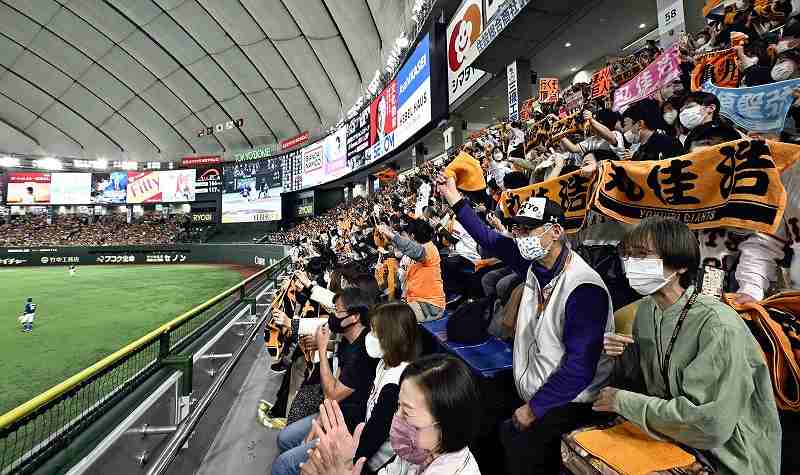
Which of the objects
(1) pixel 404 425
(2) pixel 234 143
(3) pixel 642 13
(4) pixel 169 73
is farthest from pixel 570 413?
(2) pixel 234 143

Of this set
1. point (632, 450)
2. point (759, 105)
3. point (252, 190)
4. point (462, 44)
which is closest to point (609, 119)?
point (759, 105)

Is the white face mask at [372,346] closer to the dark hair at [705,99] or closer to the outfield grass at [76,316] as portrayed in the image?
the dark hair at [705,99]

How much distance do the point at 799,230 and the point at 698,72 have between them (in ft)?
10.3

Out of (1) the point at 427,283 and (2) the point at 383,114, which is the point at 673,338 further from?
(2) the point at 383,114

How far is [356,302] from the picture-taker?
2.63 meters

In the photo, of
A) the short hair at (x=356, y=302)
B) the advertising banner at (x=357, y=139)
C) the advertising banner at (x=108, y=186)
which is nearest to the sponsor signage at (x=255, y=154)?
the advertising banner at (x=108, y=186)

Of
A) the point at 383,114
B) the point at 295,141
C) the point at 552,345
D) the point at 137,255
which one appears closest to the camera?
the point at 552,345

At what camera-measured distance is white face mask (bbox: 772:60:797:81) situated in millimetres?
2662

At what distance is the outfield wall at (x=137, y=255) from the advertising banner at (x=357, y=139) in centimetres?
786

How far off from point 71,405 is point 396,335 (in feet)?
7.30

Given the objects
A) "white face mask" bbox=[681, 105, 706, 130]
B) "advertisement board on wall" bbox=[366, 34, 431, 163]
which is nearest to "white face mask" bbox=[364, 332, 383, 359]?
"white face mask" bbox=[681, 105, 706, 130]

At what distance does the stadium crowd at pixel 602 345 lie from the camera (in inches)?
49.9

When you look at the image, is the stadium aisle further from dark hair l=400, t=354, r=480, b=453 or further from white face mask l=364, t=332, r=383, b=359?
dark hair l=400, t=354, r=480, b=453

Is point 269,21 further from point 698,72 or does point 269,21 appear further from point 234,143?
point 698,72
